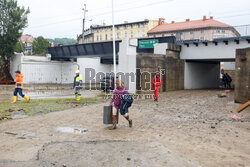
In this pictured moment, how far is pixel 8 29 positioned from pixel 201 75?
2762 centimetres

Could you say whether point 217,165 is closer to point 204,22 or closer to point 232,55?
point 232,55

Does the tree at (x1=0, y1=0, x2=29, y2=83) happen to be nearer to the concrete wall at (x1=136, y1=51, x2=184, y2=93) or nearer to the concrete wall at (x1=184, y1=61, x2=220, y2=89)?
the concrete wall at (x1=136, y1=51, x2=184, y2=93)

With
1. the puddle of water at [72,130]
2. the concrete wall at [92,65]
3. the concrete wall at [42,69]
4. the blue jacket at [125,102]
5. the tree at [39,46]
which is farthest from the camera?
the tree at [39,46]

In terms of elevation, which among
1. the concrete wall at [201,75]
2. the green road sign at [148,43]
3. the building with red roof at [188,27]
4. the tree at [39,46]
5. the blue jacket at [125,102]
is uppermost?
the building with red roof at [188,27]

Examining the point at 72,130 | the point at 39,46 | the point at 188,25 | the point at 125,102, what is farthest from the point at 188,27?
the point at 72,130

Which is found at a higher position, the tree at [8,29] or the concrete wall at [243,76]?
the tree at [8,29]

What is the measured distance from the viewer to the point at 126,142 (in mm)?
6359

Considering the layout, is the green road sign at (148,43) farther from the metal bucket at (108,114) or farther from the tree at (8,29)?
the tree at (8,29)

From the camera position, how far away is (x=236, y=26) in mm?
24641

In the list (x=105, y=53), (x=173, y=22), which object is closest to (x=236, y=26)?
(x=105, y=53)

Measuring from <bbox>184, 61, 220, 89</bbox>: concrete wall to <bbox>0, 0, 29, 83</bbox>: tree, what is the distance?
24.5 meters

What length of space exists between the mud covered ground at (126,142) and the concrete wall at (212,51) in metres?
14.7

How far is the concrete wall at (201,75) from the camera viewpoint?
27953mm

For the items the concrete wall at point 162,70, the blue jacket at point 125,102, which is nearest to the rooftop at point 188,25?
the concrete wall at point 162,70
